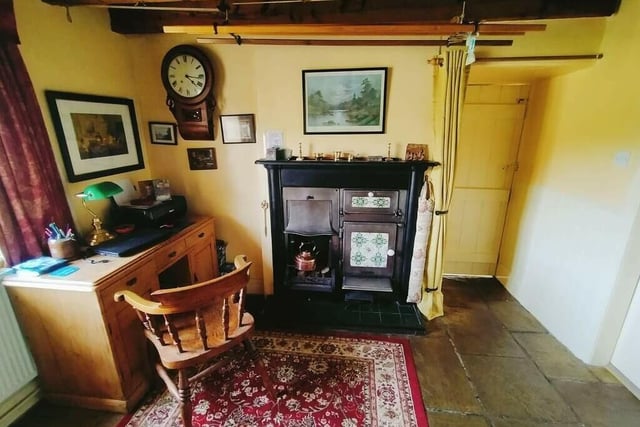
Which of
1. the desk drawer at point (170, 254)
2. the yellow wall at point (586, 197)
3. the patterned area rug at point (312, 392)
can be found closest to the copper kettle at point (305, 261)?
the patterned area rug at point (312, 392)

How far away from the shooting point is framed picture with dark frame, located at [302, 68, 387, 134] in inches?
84.3

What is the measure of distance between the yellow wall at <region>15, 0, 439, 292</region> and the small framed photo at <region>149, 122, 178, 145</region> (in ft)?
0.15

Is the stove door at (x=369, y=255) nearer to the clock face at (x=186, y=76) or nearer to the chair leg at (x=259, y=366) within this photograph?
the chair leg at (x=259, y=366)

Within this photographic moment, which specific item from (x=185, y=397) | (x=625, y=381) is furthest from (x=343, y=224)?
(x=625, y=381)

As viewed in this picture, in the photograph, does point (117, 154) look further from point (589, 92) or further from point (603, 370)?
point (603, 370)

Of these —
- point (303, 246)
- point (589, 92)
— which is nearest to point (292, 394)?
point (303, 246)

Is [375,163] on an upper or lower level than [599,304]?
upper

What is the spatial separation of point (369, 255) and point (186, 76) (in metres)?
2.14

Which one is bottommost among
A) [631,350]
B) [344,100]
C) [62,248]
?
[631,350]

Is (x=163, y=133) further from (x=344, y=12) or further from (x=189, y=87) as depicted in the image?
(x=344, y=12)

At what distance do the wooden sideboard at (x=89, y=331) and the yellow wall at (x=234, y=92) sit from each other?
0.59 meters

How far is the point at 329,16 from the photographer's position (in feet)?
6.56

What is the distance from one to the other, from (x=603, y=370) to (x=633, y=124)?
5.30 feet

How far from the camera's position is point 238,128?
241cm
